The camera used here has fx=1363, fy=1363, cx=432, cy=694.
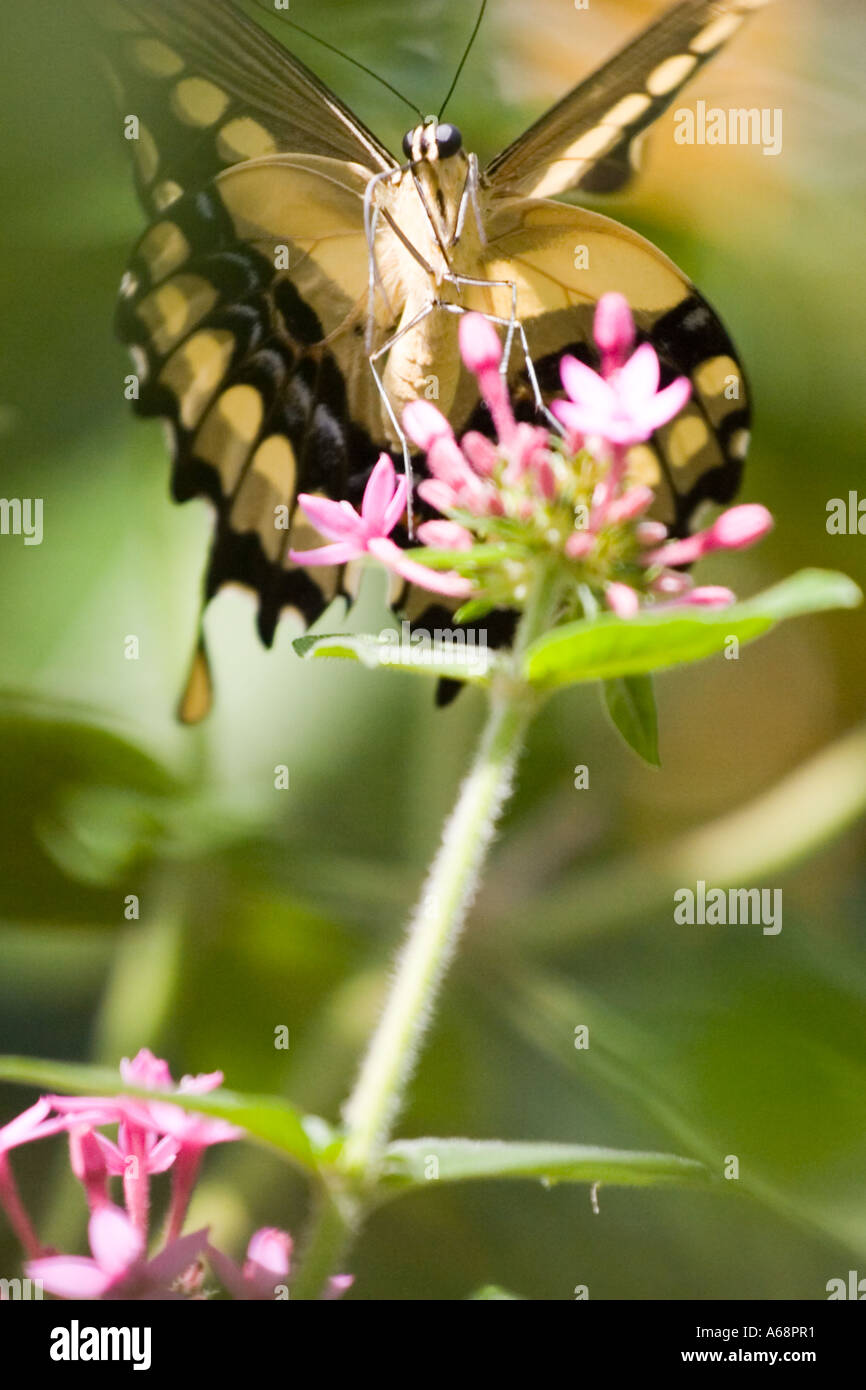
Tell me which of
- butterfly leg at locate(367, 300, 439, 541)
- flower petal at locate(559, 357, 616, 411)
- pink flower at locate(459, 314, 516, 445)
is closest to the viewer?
flower petal at locate(559, 357, 616, 411)

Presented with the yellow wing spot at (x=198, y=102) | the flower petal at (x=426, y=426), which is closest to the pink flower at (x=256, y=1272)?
the flower petal at (x=426, y=426)

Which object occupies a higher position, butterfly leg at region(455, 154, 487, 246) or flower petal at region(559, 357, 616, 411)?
butterfly leg at region(455, 154, 487, 246)

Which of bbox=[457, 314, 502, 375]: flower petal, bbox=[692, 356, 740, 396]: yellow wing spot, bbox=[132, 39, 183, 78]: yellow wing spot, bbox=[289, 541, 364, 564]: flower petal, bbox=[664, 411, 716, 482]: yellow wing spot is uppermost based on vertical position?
bbox=[132, 39, 183, 78]: yellow wing spot

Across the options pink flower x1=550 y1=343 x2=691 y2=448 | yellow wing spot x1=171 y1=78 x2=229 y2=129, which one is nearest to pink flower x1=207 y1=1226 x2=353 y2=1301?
pink flower x1=550 y1=343 x2=691 y2=448

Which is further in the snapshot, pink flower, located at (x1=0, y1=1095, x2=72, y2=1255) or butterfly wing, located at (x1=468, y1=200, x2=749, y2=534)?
butterfly wing, located at (x1=468, y1=200, x2=749, y2=534)

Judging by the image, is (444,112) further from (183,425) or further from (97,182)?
(183,425)

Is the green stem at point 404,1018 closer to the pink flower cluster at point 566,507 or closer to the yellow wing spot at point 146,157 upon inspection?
the pink flower cluster at point 566,507

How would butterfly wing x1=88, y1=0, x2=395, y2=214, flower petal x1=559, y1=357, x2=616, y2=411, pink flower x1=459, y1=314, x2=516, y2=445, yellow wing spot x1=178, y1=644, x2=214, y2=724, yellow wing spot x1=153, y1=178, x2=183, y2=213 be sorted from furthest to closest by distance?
yellow wing spot x1=178, y1=644, x2=214, y2=724, yellow wing spot x1=153, y1=178, x2=183, y2=213, butterfly wing x1=88, y1=0, x2=395, y2=214, pink flower x1=459, y1=314, x2=516, y2=445, flower petal x1=559, y1=357, x2=616, y2=411

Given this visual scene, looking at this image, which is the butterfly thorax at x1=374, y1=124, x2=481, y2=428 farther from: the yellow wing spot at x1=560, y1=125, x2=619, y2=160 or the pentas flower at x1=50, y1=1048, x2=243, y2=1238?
the pentas flower at x1=50, y1=1048, x2=243, y2=1238
